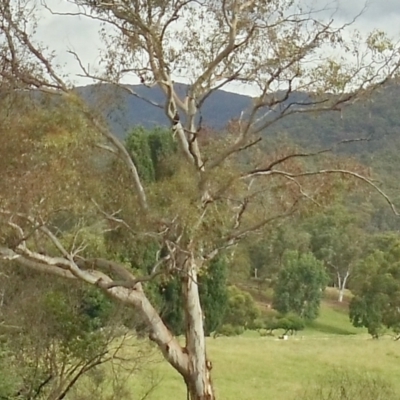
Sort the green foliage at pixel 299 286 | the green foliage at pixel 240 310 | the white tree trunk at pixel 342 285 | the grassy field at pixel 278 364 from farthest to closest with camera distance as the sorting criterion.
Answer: the white tree trunk at pixel 342 285
the green foliage at pixel 299 286
the green foliage at pixel 240 310
the grassy field at pixel 278 364

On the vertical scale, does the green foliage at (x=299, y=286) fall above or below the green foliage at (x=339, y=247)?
below

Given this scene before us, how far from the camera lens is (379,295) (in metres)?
31.0

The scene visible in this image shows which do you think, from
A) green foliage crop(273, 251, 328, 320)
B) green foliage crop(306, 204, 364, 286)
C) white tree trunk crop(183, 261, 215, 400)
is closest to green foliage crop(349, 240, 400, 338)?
green foliage crop(273, 251, 328, 320)

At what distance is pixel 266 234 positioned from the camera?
9711 mm

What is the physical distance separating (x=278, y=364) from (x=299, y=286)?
17.0 metres

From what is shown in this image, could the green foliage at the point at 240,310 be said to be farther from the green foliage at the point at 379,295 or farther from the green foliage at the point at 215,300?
the green foliage at the point at 215,300

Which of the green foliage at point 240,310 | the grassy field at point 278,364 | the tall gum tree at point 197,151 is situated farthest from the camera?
the green foliage at point 240,310

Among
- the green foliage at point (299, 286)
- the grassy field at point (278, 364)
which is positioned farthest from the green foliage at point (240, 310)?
the grassy field at point (278, 364)

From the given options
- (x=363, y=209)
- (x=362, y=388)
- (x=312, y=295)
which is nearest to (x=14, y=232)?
(x=362, y=388)

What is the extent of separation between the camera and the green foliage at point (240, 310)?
3158cm

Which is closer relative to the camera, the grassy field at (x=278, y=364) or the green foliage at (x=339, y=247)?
the grassy field at (x=278, y=364)

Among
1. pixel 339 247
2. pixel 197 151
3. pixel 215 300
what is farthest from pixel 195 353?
pixel 339 247

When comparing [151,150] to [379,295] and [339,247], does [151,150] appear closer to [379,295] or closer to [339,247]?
[379,295]

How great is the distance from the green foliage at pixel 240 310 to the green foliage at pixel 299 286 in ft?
12.4
